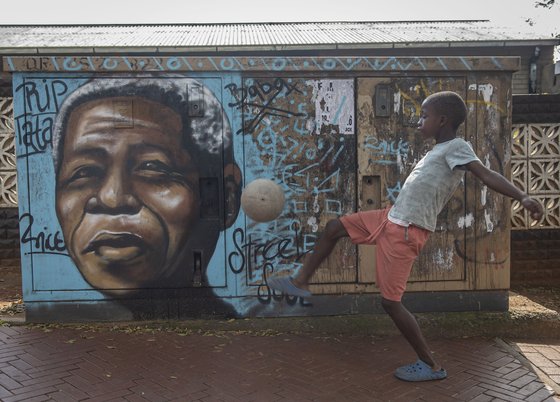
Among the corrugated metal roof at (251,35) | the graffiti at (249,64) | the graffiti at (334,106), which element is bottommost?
the graffiti at (334,106)

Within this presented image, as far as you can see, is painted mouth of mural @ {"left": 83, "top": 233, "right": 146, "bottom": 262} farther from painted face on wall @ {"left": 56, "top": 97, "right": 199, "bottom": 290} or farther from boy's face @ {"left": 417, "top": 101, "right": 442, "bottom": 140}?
boy's face @ {"left": 417, "top": 101, "right": 442, "bottom": 140}

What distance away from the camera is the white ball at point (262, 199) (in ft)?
14.9

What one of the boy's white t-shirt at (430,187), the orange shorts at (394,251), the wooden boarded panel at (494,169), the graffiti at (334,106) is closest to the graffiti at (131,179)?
the graffiti at (334,106)

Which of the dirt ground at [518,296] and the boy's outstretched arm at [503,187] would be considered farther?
the dirt ground at [518,296]

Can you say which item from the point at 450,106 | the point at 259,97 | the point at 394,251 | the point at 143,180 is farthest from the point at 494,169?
the point at 143,180

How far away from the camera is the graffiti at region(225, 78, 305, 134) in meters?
4.64

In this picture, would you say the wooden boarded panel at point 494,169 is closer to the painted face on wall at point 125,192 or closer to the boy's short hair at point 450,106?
the boy's short hair at point 450,106

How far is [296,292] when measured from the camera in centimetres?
367

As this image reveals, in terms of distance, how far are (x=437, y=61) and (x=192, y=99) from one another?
7.29 ft

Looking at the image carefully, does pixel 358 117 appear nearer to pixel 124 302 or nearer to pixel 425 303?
pixel 425 303

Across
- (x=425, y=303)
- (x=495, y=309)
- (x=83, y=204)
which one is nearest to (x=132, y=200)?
(x=83, y=204)

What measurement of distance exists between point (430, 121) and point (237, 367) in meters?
2.26

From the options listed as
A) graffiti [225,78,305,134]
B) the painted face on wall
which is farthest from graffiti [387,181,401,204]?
the painted face on wall

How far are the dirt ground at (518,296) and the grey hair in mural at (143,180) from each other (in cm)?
137
